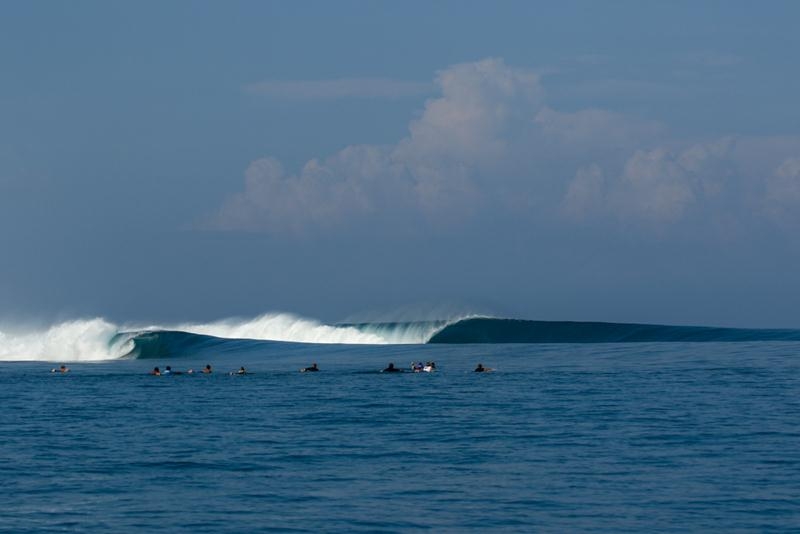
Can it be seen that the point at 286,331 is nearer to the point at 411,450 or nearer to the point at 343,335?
the point at 343,335

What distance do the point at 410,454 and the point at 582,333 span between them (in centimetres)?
5675

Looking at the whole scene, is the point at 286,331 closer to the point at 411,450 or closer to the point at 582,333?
the point at 582,333

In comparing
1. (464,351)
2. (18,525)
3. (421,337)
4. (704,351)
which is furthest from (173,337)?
(18,525)

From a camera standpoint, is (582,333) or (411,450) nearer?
(411,450)

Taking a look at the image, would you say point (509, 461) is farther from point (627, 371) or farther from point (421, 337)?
point (421, 337)

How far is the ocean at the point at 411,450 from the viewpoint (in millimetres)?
17422

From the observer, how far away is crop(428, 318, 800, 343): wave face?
74000 mm

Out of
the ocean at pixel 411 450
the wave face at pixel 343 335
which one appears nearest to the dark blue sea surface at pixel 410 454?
the ocean at pixel 411 450

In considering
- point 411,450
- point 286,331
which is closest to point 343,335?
point 286,331

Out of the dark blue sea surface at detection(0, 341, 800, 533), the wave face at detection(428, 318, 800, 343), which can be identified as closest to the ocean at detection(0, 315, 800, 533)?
the dark blue sea surface at detection(0, 341, 800, 533)

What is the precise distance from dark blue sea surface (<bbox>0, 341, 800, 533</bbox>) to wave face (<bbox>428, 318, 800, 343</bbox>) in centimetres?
3181

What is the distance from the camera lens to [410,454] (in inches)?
906

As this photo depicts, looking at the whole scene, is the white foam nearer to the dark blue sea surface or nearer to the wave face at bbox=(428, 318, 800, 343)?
the wave face at bbox=(428, 318, 800, 343)

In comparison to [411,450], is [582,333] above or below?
above
